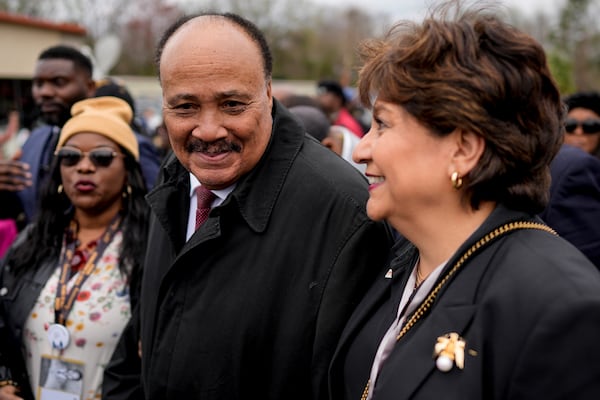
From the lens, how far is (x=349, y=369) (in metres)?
2.04

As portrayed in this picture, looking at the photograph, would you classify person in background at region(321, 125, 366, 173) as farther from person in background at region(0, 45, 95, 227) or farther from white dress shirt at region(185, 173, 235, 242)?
white dress shirt at region(185, 173, 235, 242)

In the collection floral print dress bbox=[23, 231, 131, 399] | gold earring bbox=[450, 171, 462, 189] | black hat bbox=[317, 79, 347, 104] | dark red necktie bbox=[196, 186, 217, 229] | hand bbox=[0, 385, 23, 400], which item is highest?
gold earring bbox=[450, 171, 462, 189]

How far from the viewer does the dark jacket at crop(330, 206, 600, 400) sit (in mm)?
1439

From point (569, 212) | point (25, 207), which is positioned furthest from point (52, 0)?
point (569, 212)

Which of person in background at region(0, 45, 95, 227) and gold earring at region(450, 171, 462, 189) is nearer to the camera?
gold earring at region(450, 171, 462, 189)

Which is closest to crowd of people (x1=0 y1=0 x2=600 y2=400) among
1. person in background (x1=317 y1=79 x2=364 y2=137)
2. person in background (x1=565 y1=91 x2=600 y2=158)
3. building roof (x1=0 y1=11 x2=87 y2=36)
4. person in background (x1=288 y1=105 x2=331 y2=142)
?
person in background (x1=288 y1=105 x2=331 y2=142)

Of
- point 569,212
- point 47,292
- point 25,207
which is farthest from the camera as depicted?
point 25,207

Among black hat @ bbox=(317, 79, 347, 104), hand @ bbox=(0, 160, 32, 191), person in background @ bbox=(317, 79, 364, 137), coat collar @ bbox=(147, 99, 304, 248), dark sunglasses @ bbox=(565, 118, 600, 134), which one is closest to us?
coat collar @ bbox=(147, 99, 304, 248)

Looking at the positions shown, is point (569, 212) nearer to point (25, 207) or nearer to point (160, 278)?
point (160, 278)

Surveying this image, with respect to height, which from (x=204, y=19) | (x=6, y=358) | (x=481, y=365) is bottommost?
(x=6, y=358)

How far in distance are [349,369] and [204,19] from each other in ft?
4.44

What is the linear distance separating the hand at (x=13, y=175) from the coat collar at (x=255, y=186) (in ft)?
6.07

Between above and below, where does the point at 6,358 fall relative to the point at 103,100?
below

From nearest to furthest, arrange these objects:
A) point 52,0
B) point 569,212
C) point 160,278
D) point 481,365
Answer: point 481,365 < point 160,278 < point 569,212 < point 52,0
